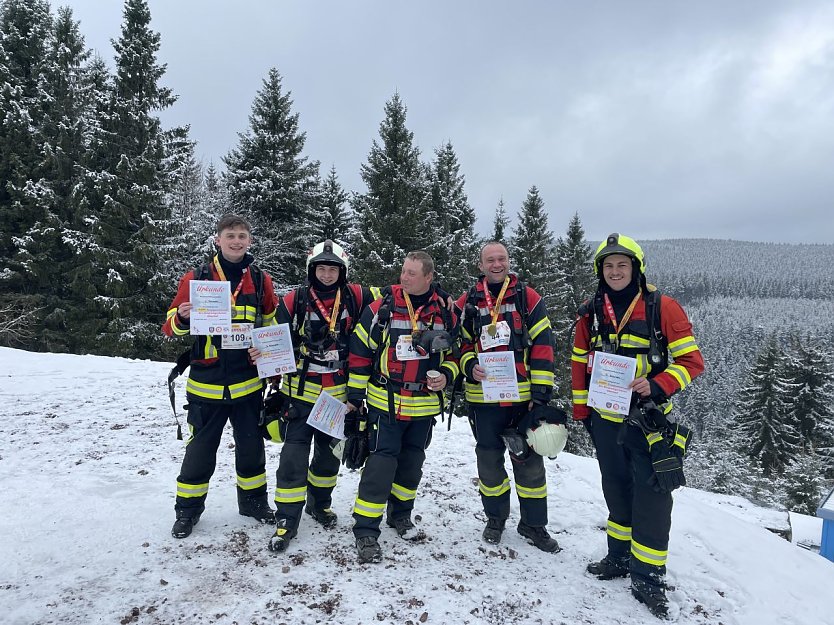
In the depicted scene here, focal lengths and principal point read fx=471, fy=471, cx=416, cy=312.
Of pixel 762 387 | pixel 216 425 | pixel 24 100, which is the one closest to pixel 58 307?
pixel 24 100

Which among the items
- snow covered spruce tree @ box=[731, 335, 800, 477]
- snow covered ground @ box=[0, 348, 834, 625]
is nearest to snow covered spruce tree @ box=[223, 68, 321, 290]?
snow covered ground @ box=[0, 348, 834, 625]

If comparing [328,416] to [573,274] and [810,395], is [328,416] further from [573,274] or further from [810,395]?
[810,395]

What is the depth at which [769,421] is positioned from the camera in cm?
3872

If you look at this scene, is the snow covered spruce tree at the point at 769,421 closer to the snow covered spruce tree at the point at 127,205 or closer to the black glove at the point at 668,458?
the black glove at the point at 668,458

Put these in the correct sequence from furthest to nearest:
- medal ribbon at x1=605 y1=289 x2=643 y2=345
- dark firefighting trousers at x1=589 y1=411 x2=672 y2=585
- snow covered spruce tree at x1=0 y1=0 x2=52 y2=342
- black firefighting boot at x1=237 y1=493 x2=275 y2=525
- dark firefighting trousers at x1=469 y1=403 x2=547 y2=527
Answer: snow covered spruce tree at x1=0 y1=0 x2=52 y2=342 < black firefighting boot at x1=237 y1=493 x2=275 y2=525 < dark firefighting trousers at x1=469 y1=403 x2=547 y2=527 < medal ribbon at x1=605 y1=289 x2=643 y2=345 < dark firefighting trousers at x1=589 y1=411 x2=672 y2=585

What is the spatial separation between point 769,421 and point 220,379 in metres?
46.9

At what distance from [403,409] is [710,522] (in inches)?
169

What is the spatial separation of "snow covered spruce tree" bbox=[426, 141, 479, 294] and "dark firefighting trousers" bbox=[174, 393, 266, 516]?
1473 centimetres

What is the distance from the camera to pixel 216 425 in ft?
14.6

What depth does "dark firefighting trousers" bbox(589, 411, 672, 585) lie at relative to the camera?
3.82 metres

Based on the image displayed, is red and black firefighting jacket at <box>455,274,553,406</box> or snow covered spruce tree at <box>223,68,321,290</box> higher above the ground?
snow covered spruce tree at <box>223,68,321,290</box>

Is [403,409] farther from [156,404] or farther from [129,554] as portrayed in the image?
[156,404]

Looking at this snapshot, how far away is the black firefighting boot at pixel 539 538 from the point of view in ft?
14.9

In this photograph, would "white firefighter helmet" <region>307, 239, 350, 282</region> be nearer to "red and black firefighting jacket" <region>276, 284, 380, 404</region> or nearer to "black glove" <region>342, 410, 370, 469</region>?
"red and black firefighting jacket" <region>276, 284, 380, 404</region>
